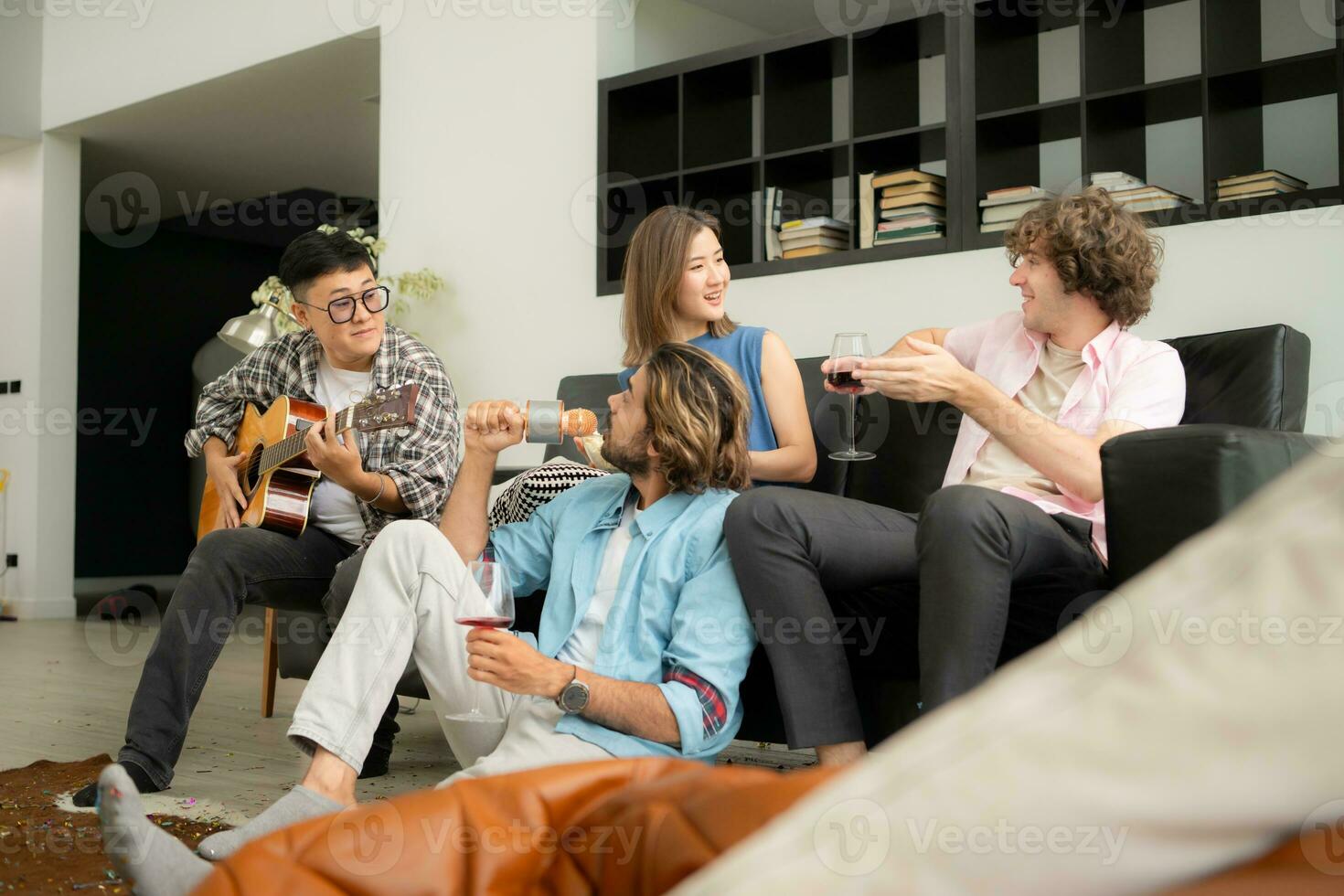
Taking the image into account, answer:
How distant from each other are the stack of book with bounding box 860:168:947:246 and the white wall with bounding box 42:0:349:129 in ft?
8.82

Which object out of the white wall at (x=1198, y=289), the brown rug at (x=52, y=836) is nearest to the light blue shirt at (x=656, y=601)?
the brown rug at (x=52, y=836)

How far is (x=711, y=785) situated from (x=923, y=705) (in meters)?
1.20

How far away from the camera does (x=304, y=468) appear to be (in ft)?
8.95

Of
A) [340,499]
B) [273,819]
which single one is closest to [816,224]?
[340,499]

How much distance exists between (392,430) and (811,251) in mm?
1480

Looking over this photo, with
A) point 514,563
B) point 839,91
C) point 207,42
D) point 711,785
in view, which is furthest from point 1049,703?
point 207,42

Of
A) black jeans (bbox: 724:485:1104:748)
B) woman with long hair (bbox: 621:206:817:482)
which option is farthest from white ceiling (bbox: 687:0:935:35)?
black jeans (bbox: 724:485:1104:748)

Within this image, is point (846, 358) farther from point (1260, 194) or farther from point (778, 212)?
point (778, 212)

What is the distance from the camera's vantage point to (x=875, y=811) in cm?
27

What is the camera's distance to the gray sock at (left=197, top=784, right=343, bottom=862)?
157 cm

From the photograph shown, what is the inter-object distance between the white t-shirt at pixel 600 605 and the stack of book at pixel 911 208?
1.69 metres

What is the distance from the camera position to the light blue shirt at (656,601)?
177cm

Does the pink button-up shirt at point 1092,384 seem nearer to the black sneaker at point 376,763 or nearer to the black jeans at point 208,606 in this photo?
the black jeans at point 208,606

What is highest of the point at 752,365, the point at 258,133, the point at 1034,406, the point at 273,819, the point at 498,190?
the point at 258,133
